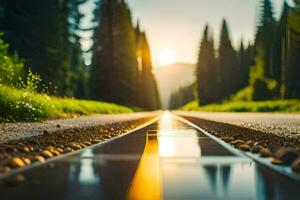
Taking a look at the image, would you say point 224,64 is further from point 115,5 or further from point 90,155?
point 90,155

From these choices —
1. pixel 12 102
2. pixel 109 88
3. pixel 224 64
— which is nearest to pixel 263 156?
pixel 12 102

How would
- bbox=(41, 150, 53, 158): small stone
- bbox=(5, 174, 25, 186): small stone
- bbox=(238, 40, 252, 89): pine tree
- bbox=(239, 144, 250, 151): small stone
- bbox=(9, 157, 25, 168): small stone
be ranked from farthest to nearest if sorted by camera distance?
bbox=(238, 40, 252, 89): pine tree < bbox=(239, 144, 250, 151): small stone < bbox=(41, 150, 53, 158): small stone < bbox=(9, 157, 25, 168): small stone < bbox=(5, 174, 25, 186): small stone

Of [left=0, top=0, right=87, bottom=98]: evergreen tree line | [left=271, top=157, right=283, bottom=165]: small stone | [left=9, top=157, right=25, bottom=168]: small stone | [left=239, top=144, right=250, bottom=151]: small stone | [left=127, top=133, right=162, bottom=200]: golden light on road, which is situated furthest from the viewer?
[left=0, top=0, right=87, bottom=98]: evergreen tree line

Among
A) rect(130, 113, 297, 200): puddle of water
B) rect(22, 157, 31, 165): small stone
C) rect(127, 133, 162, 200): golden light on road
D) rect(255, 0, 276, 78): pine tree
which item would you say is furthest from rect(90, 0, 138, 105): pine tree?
rect(22, 157, 31, 165): small stone

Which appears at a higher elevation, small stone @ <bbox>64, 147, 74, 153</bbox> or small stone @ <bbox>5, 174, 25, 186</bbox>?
small stone @ <bbox>64, 147, 74, 153</bbox>

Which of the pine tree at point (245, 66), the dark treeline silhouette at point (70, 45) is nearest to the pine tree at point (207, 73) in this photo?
the pine tree at point (245, 66)

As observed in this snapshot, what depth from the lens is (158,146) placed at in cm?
896

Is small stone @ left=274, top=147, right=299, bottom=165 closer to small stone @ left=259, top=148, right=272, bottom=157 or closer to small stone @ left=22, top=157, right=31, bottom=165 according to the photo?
small stone @ left=259, top=148, right=272, bottom=157

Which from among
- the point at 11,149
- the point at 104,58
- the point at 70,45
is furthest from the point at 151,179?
the point at 104,58

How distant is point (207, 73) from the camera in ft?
349

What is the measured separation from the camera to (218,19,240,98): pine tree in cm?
10450

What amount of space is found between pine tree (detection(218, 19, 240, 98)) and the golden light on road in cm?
9876

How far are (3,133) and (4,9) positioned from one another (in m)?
27.3

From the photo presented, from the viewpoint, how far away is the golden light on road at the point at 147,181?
406 cm
